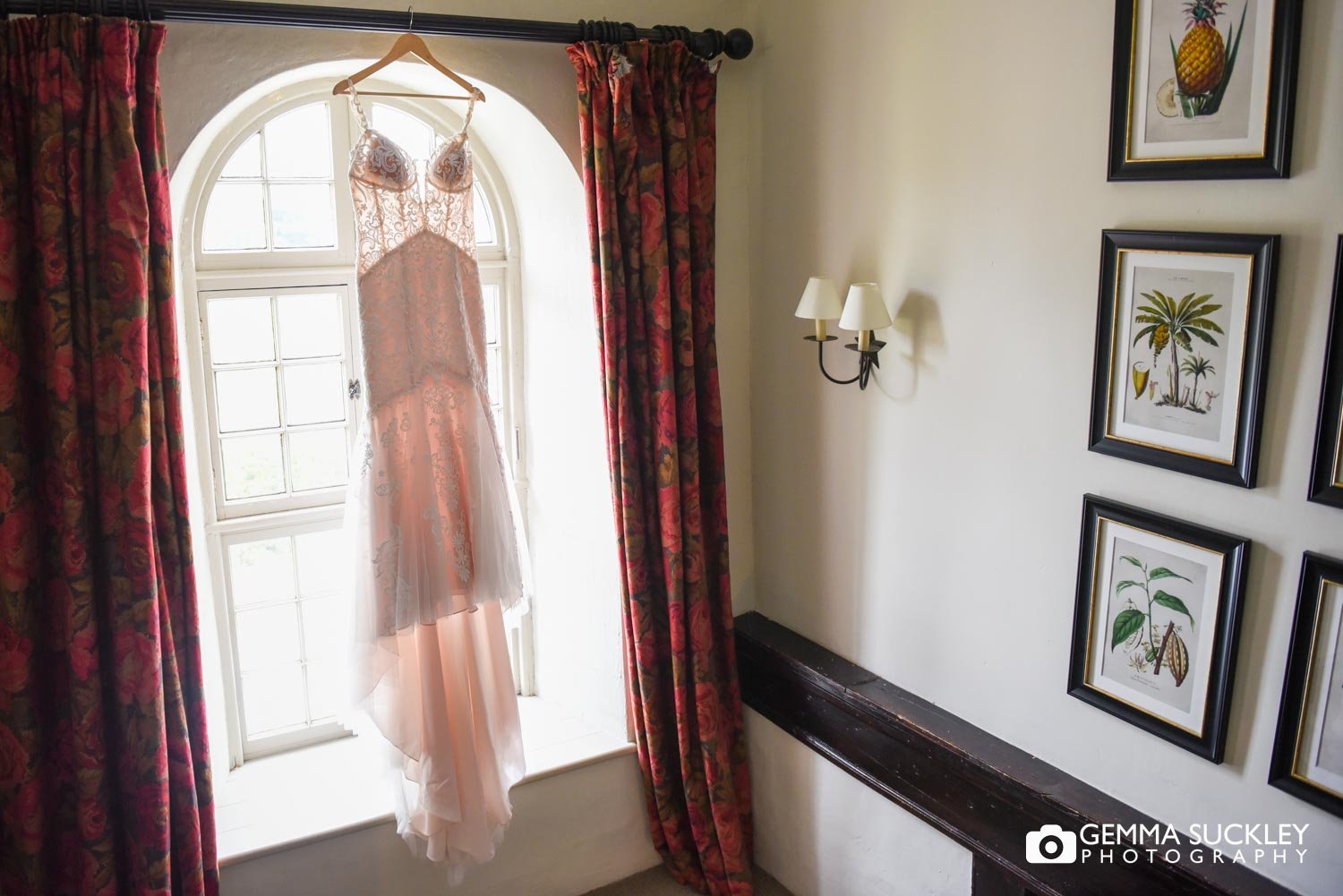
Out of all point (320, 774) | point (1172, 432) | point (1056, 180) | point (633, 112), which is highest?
point (633, 112)

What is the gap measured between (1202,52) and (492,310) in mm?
1950

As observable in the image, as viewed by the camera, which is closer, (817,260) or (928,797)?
(928,797)

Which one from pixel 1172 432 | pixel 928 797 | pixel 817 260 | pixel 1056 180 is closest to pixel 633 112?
pixel 817 260

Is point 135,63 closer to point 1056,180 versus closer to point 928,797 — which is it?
point 1056,180

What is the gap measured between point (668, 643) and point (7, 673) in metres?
1.51

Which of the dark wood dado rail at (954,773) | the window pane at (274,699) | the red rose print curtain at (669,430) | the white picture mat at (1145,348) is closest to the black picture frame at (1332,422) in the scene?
A: the white picture mat at (1145,348)

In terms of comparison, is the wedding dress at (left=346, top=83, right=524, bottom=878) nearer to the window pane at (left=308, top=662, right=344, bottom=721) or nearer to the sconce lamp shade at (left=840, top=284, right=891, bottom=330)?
the window pane at (left=308, top=662, right=344, bottom=721)

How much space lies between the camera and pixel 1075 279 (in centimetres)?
212

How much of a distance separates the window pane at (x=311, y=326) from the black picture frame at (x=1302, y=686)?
229 centimetres

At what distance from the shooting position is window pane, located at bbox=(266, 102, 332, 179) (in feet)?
9.24

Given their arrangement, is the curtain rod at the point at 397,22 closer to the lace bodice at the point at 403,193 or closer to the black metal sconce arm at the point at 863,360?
the lace bodice at the point at 403,193

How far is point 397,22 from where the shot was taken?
239 cm

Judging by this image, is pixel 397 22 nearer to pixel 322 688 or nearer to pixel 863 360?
pixel 863 360
